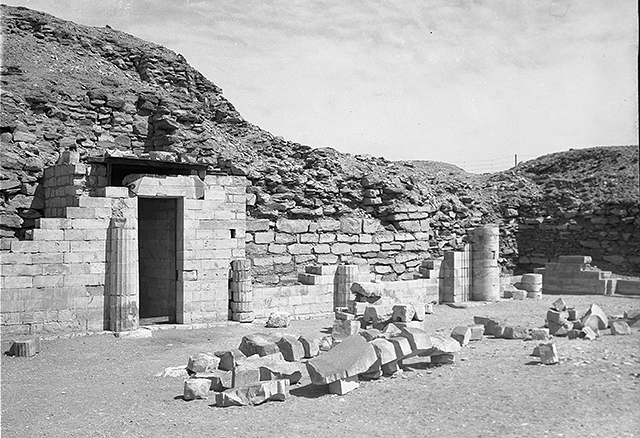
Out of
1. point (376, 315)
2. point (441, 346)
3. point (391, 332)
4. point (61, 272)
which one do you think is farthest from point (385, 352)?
point (61, 272)

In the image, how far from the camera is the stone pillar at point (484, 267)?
1916 centimetres

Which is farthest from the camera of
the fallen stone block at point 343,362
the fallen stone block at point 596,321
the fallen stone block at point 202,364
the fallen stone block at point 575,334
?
the fallen stone block at point 596,321

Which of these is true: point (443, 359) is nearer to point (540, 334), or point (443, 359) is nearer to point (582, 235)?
point (540, 334)

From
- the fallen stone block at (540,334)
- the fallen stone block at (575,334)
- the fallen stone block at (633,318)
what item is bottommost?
the fallen stone block at (540,334)

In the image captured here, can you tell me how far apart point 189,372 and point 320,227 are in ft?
30.3

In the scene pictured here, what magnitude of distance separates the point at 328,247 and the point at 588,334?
9.31 m

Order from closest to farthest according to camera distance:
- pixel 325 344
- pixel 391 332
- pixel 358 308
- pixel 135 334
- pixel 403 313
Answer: pixel 391 332 < pixel 325 344 < pixel 403 313 < pixel 135 334 < pixel 358 308

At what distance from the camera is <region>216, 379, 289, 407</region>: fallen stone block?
324 inches

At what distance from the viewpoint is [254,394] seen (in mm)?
8297

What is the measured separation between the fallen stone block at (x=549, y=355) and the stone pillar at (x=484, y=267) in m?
9.77

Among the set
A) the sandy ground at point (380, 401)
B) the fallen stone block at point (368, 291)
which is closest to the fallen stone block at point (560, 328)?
the sandy ground at point (380, 401)

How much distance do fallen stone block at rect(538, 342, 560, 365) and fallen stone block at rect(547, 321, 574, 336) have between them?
7.10 feet

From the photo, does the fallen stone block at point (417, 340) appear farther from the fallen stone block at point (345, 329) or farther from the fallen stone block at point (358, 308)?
the fallen stone block at point (358, 308)

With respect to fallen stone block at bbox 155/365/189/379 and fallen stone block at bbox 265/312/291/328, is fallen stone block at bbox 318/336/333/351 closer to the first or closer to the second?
fallen stone block at bbox 155/365/189/379
